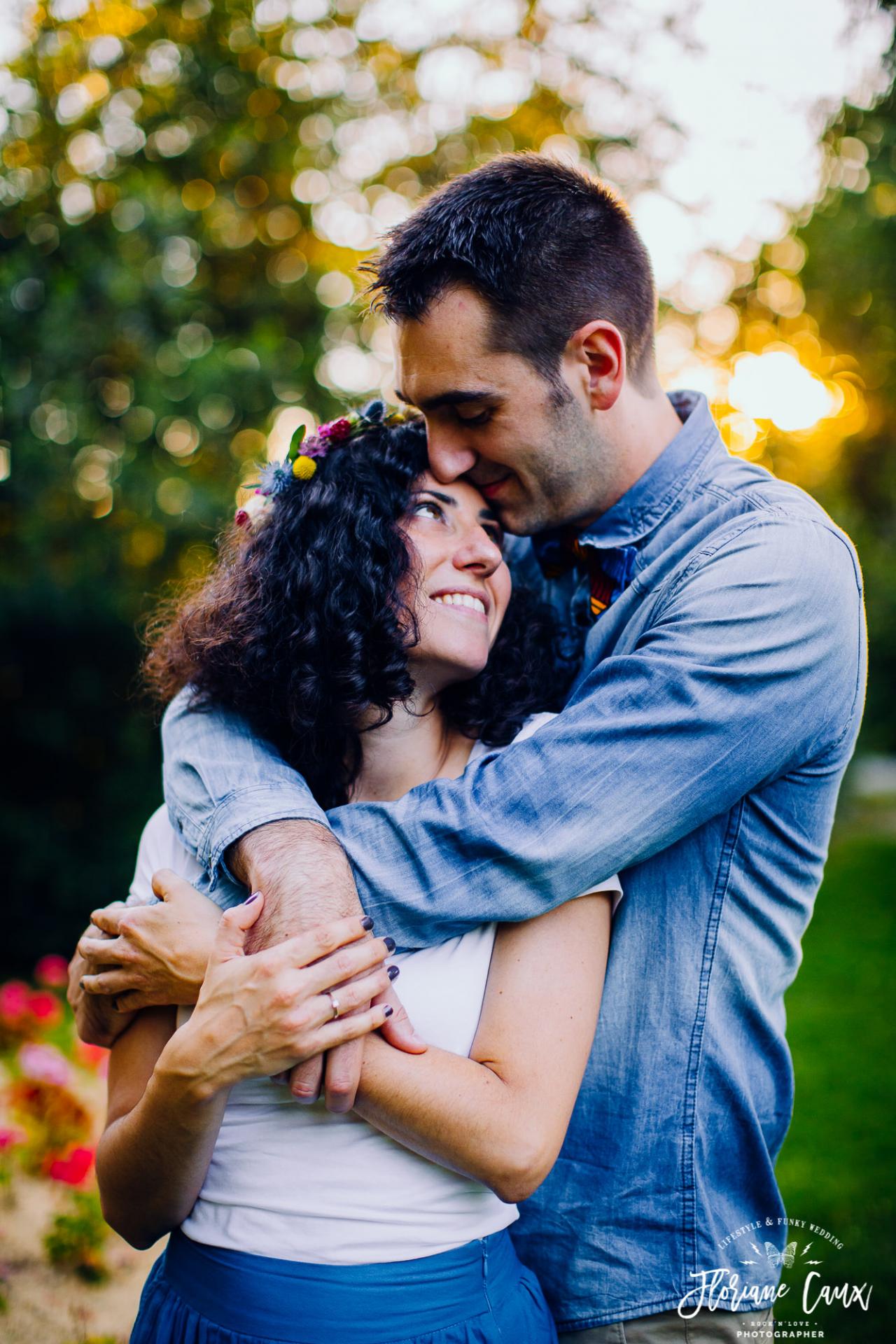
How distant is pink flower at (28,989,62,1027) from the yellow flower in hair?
3.95 metres

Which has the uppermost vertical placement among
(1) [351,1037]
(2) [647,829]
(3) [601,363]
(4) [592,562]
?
(3) [601,363]

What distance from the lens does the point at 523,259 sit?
2.62m

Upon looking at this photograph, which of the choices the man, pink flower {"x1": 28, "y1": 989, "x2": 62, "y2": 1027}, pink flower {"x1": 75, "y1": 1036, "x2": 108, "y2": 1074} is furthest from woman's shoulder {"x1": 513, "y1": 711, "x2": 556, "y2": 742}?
pink flower {"x1": 28, "y1": 989, "x2": 62, "y2": 1027}

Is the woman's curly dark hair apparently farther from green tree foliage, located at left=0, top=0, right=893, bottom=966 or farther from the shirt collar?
green tree foliage, located at left=0, top=0, right=893, bottom=966

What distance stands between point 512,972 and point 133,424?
21.8 ft

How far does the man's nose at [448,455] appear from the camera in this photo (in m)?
2.58

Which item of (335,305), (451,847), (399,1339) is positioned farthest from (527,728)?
(335,305)

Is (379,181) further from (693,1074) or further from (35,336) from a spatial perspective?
(693,1074)

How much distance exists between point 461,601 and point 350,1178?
1.29m

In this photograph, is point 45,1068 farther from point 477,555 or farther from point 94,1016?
point 477,555

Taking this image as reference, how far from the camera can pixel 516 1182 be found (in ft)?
6.07

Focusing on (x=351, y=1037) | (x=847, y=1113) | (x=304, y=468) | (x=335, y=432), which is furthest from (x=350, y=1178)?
(x=847, y=1113)

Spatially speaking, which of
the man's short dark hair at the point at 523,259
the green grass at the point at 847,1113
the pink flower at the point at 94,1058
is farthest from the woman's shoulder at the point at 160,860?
the green grass at the point at 847,1113

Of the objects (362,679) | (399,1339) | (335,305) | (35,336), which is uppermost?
(335,305)
